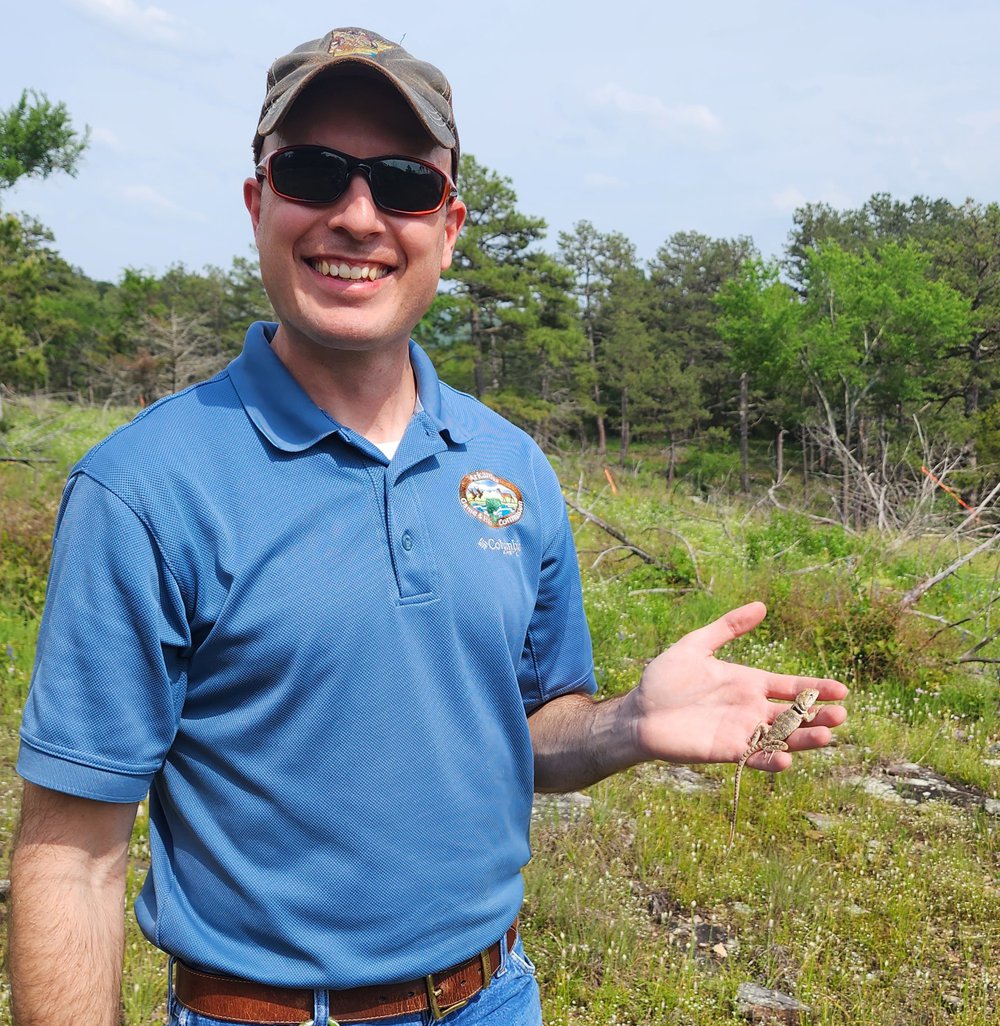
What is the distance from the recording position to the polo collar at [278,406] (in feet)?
5.16

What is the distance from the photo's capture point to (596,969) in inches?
143

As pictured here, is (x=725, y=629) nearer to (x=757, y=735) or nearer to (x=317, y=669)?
(x=757, y=735)

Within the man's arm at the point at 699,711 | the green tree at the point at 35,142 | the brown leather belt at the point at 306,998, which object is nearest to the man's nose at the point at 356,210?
the man's arm at the point at 699,711

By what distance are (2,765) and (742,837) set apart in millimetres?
3955

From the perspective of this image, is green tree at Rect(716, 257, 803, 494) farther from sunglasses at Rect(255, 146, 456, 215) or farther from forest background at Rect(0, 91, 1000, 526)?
sunglasses at Rect(255, 146, 456, 215)

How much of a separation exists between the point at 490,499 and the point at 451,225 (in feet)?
2.05

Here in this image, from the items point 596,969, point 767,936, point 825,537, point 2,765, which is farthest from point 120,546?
point 825,537

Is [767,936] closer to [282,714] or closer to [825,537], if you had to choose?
[282,714]

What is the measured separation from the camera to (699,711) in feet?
5.78

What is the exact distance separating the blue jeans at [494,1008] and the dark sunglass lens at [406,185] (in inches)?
54.3

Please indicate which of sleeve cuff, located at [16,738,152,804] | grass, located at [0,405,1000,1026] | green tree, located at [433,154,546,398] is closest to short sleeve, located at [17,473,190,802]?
sleeve cuff, located at [16,738,152,804]

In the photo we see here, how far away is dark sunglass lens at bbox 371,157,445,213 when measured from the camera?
1708 mm

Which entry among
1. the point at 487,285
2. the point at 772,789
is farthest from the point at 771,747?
the point at 487,285

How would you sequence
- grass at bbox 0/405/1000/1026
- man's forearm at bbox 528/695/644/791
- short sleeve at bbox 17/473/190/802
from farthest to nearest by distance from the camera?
grass at bbox 0/405/1000/1026 → man's forearm at bbox 528/695/644/791 → short sleeve at bbox 17/473/190/802
